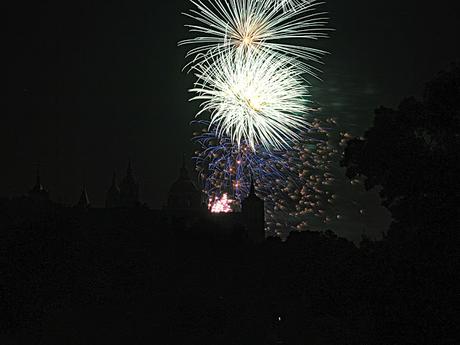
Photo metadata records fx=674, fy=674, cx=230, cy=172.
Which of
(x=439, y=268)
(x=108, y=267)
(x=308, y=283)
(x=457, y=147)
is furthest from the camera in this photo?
(x=108, y=267)

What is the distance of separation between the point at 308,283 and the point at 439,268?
22360mm

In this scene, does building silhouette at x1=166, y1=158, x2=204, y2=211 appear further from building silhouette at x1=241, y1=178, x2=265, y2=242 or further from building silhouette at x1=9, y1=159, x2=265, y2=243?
building silhouette at x1=241, y1=178, x2=265, y2=242

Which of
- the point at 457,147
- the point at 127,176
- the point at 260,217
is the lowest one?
the point at 457,147

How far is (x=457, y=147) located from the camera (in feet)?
81.3

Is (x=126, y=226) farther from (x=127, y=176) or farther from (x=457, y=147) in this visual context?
(x=127, y=176)

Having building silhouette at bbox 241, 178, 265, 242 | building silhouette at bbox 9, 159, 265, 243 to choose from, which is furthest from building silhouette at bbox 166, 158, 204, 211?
building silhouette at bbox 241, 178, 265, 242

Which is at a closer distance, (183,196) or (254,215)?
(254,215)

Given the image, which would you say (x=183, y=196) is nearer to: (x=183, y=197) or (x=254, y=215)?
(x=183, y=197)

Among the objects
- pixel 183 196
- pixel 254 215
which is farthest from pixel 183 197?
pixel 254 215

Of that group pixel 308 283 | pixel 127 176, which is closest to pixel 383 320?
pixel 308 283

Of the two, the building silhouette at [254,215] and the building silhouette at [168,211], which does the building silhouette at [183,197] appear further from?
the building silhouette at [254,215]

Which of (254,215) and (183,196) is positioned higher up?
(183,196)

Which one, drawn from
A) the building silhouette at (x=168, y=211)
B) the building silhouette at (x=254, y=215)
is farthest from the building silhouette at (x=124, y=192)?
the building silhouette at (x=254, y=215)

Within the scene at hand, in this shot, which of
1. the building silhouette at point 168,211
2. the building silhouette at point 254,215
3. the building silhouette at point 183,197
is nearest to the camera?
the building silhouette at point 168,211
